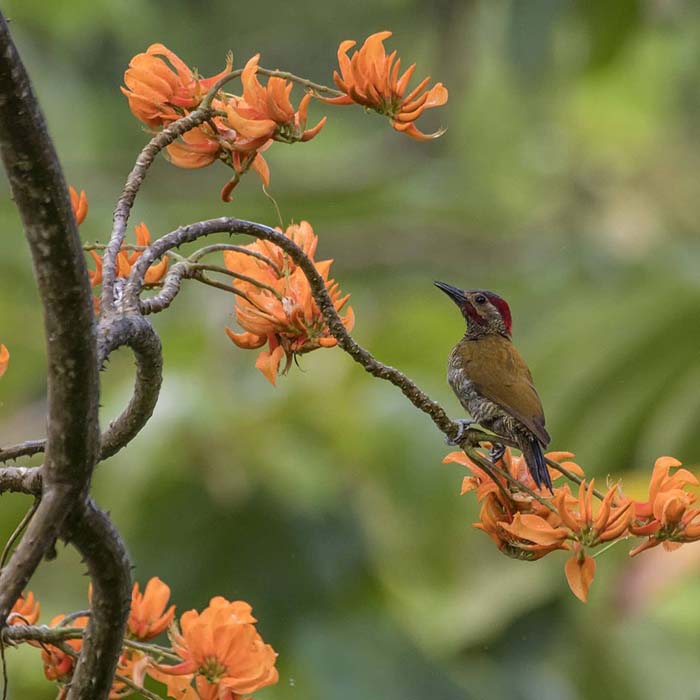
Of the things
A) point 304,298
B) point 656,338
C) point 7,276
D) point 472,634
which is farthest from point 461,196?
point 304,298

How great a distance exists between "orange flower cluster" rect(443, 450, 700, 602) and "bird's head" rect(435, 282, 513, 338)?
2.58 ft

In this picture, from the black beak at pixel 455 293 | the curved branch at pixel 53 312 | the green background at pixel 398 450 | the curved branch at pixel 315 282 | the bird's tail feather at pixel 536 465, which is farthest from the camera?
the green background at pixel 398 450

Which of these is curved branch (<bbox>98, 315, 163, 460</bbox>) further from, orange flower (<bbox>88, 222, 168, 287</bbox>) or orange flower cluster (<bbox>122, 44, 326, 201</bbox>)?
orange flower cluster (<bbox>122, 44, 326, 201</bbox>)

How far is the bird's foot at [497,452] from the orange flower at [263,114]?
0.43 m

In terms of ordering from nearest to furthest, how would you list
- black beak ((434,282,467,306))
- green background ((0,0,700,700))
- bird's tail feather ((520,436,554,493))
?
bird's tail feather ((520,436,554,493)) < black beak ((434,282,467,306)) < green background ((0,0,700,700))

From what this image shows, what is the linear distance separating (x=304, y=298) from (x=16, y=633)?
468 mm

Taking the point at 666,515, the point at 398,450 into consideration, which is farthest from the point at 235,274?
the point at 398,450

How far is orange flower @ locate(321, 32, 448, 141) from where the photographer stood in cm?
150

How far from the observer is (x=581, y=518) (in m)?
1.41

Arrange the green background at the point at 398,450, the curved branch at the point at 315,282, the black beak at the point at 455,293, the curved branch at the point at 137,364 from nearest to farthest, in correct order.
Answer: the curved branch at the point at 137,364 < the curved branch at the point at 315,282 < the black beak at the point at 455,293 < the green background at the point at 398,450

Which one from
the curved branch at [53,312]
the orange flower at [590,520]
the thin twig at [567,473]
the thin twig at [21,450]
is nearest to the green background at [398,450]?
the thin twig at [567,473]

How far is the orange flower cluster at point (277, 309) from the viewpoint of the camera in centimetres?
151

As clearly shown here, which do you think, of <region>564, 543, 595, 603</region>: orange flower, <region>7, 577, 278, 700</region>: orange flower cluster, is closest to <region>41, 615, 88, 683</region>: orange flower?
<region>7, 577, 278, 700</region>: orange flower cluster

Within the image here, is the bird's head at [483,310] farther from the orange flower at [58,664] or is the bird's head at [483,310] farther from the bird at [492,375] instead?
the orange flower at [58,664]
